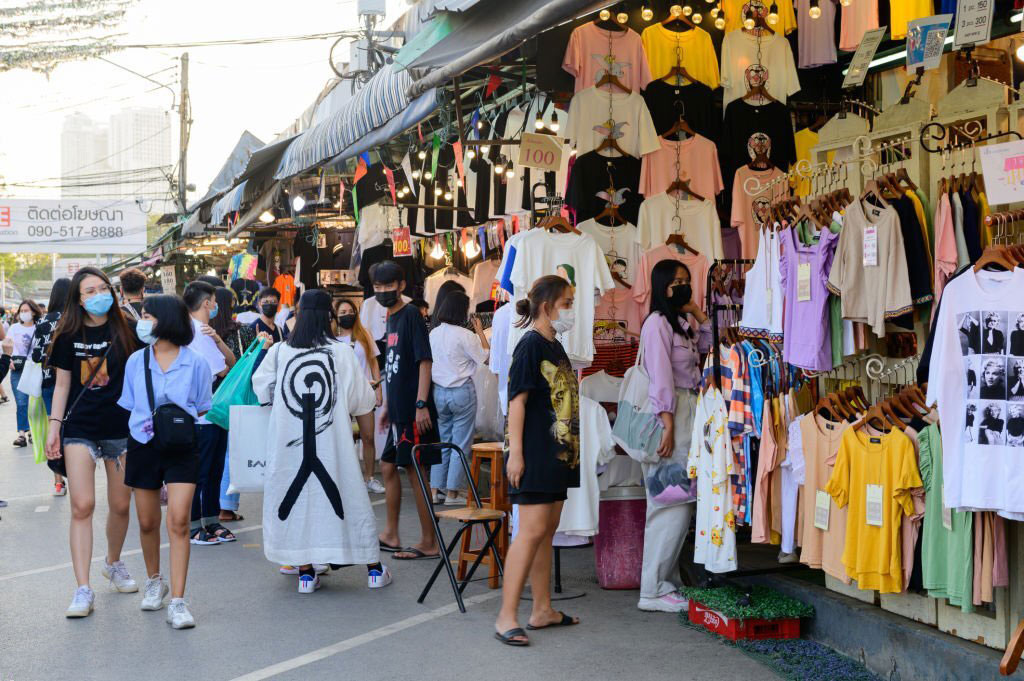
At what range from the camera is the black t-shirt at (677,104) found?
7805 millimetres

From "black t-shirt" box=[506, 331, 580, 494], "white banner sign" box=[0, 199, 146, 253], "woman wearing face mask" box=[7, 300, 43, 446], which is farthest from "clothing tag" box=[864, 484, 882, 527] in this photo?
"white banner sign" box=[0, 199, 146, 253]

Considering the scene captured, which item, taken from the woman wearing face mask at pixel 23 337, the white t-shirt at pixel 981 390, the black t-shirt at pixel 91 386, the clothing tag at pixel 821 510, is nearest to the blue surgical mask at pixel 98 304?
the black t-shirt at pixel 91 386

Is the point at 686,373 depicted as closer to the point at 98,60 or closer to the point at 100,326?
the point at 100,326

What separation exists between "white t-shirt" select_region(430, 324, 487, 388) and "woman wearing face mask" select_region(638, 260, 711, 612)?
2719 millimetres

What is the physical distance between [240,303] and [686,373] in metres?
11.3

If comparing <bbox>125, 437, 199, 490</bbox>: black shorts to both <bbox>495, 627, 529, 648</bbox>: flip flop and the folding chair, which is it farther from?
<bbox>495, 627, 529, 648</bbox>: flip flop

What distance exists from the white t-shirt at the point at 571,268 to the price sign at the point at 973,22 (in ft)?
8.91

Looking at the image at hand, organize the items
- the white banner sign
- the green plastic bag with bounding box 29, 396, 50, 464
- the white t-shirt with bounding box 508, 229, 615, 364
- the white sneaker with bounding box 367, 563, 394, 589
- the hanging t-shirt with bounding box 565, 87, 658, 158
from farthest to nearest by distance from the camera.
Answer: the white banner sign < the green plastic bag with bounding box 29, 396, 50, 464 < the hanging t-shirt with bounding box 565, 87, 658, 158 < the white sneaker with bounding box 367, 563, 394, 589 < the white t-shirt with bounding box 508, 229, 615, 364

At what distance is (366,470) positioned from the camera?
10930 millimetres

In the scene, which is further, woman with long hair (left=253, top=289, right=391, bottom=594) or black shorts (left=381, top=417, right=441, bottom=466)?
black shorts (left=381, top=417, right=441, bottom=466)

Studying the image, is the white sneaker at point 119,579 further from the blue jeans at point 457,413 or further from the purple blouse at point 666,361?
the purple blouse at point 666,361

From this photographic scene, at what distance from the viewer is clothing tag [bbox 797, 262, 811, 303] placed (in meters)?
5.62

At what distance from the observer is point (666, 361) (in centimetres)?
649

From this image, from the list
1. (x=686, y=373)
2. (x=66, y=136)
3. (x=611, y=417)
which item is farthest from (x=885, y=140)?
(x=66, y=136)
